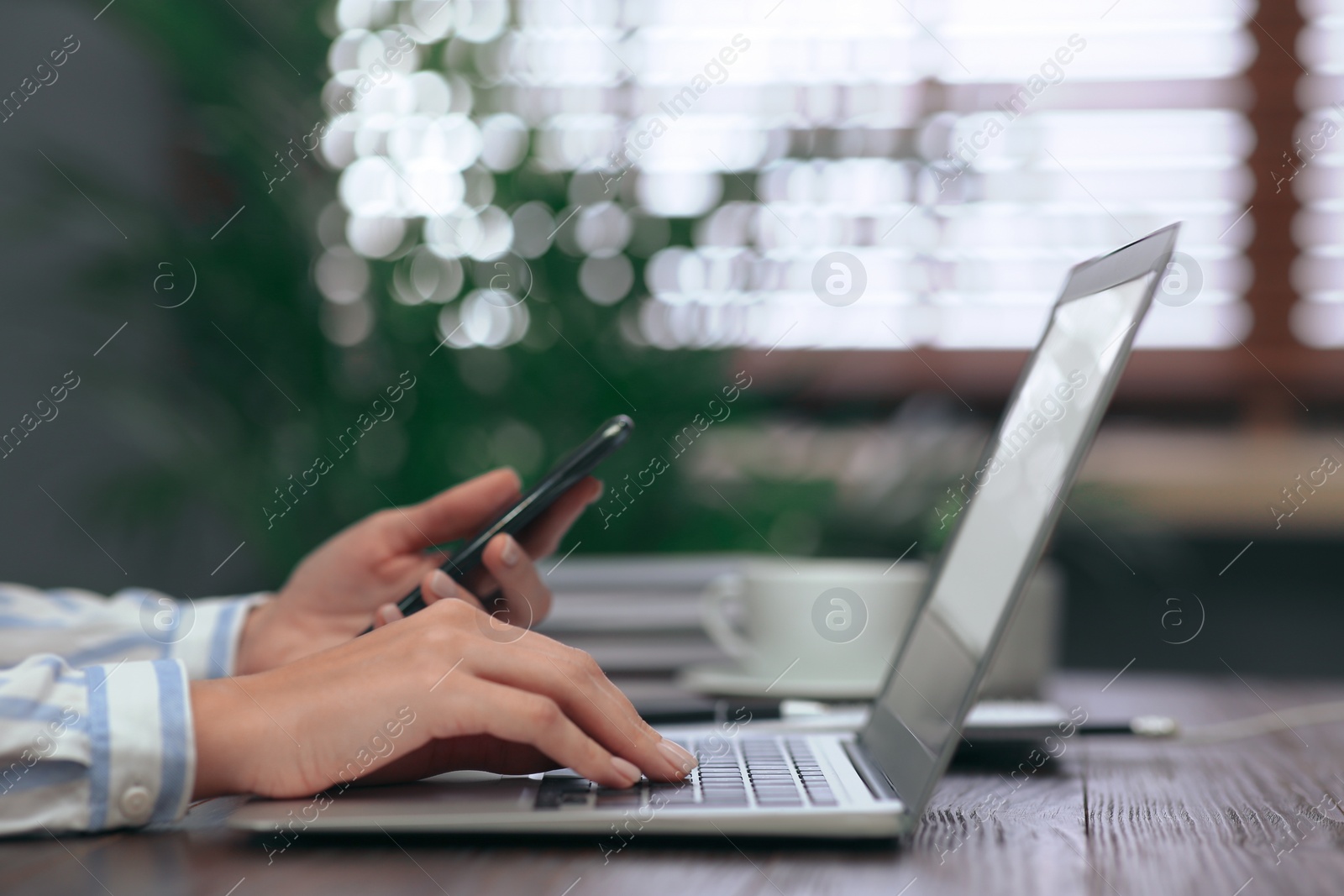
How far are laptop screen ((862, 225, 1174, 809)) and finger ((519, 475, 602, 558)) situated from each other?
0.22 m

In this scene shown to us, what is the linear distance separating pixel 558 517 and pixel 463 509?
91mm

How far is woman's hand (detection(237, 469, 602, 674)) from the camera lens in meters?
0.72

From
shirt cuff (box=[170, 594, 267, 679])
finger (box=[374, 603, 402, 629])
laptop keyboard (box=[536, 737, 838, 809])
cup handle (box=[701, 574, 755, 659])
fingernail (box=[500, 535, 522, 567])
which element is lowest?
shirt cuff (box=[170, 594, 267, 679])

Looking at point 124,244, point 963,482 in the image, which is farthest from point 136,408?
point 963,482

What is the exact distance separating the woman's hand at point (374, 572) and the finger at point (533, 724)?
0.90 ft

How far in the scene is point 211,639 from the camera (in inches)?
31.2

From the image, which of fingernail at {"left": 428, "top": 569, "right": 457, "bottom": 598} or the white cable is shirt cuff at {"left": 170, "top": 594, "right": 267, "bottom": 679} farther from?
the white cable

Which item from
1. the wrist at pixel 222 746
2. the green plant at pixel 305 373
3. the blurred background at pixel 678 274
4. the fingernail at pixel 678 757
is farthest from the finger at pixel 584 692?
the green plant at pixel 305 373

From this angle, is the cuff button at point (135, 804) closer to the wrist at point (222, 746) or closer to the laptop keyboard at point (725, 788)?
the wrist at point (222, 746)

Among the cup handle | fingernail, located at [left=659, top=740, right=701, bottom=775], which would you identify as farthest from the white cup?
fingernail, located at [left=659, top=740, right=701, bottom=775]

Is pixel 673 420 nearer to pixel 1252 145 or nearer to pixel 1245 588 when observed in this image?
pixel 1245 588

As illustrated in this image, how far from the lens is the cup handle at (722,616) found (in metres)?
0.86

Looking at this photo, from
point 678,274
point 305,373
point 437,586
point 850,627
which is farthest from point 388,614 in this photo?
point 678,274

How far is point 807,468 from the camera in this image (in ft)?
4.81
